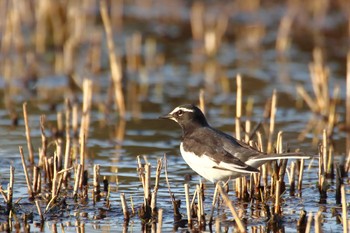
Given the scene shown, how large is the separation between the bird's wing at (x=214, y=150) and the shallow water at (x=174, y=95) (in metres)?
0.63

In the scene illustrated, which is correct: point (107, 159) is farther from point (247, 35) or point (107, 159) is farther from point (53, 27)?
point (247, 35)

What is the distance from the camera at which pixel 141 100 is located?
15500mm

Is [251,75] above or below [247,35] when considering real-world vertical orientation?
below

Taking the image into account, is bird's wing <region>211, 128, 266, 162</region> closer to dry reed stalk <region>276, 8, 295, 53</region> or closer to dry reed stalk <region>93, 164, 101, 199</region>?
dry reed stalk <region>93, 164, 101, 199</region>

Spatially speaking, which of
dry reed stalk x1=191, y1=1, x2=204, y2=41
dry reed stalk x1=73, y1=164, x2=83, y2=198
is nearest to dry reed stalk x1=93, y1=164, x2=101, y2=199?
dry reed stalk x1=73, y1=164, x2=83, y2=198

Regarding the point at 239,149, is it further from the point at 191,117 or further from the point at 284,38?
the point at 284,38

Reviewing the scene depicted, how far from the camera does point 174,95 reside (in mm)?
15883

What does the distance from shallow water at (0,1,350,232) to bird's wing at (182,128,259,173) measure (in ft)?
2.07

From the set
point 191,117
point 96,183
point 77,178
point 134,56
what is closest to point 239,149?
point 191,117

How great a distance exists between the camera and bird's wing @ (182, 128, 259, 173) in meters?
8.34

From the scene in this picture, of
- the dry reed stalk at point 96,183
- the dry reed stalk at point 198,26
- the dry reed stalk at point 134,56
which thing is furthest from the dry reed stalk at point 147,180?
the dry reed stalk at point 198,26

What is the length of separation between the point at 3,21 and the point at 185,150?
394 inches

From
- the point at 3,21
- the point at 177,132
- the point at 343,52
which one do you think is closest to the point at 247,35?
the point at 343,52

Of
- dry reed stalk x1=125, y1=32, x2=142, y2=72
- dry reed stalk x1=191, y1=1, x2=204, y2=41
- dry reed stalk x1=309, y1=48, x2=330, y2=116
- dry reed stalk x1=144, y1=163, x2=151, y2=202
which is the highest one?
dry reed stalk x1=191, y1=1, x2=204, y2=41
